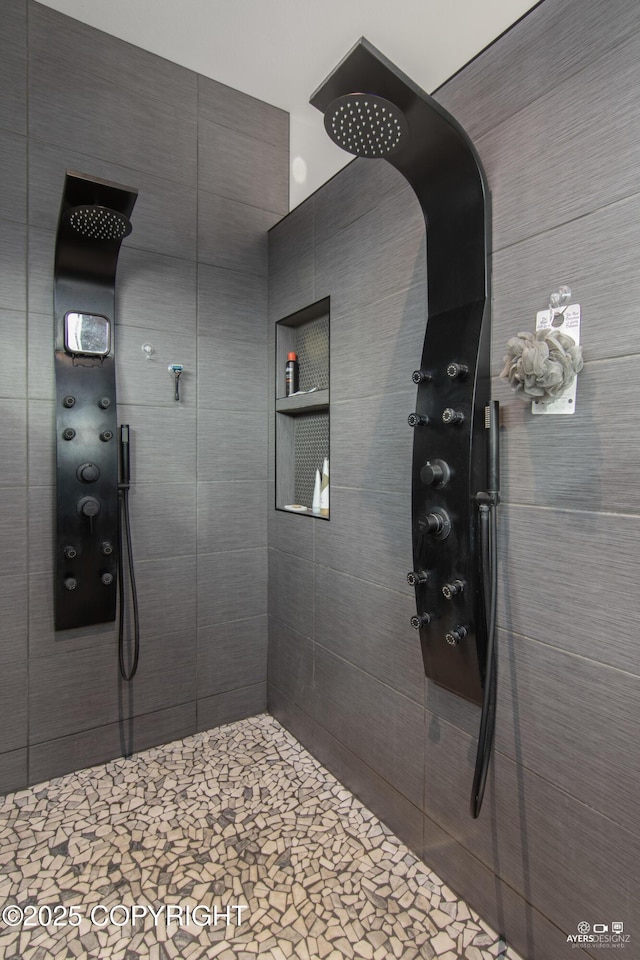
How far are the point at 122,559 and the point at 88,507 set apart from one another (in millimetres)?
276

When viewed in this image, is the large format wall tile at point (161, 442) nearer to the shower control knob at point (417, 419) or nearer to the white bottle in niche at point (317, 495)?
the white bottle in niche at point (317, 495)

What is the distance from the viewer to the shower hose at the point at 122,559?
1.95m

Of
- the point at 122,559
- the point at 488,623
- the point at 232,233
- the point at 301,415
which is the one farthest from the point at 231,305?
the point at 488,623

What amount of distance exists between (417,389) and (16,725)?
1.88 m

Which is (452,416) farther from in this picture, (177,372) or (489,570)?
(177,372)

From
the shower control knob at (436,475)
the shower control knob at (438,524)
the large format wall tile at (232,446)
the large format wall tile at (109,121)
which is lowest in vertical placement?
the shower control knob at (438,524)

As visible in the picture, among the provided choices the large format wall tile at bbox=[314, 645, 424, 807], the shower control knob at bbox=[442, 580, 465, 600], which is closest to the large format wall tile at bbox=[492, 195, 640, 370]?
the shower control knob at bbox=[442, 580, 465, 600]

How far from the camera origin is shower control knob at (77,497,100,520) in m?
1.85

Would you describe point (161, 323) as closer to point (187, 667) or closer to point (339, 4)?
point (339, 4)

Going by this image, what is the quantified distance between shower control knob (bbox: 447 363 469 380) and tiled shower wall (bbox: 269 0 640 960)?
0.29ft

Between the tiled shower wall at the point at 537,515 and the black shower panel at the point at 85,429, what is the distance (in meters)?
0.95

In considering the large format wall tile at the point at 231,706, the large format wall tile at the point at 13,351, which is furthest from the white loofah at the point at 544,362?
the large format wall tile at the point at 231,706

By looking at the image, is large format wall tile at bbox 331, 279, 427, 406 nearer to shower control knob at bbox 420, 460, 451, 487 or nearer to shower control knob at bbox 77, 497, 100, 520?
shower control knob at bbox 420, 460, 451, 487

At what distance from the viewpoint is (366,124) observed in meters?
1.08
